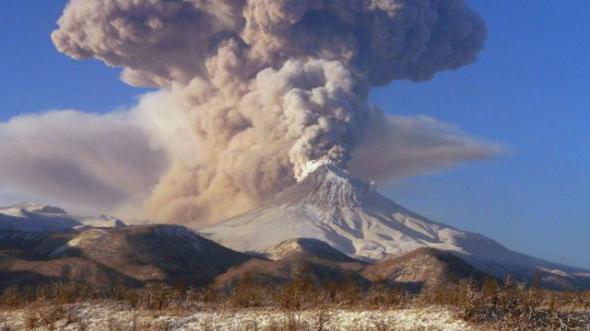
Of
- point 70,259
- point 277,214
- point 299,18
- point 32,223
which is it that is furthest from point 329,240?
point 70,259

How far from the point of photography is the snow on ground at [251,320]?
60.0ft

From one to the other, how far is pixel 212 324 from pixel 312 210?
397 ft

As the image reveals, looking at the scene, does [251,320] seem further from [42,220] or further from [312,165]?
[42,220]

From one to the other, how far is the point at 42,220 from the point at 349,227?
199 ft

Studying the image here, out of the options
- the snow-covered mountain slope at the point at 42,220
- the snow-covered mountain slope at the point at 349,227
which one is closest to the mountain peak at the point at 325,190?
the snow-covered mountain slope at the point at 349,227

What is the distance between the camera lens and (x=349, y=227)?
139 meters

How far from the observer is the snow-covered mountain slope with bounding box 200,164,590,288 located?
4712 inches

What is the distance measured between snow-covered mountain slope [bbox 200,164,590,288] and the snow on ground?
3528 inches

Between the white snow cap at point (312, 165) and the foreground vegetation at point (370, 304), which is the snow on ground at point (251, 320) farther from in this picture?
the white snow cap at point (312, 165)

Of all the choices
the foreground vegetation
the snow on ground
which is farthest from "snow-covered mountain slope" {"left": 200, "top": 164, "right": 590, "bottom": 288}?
the snow on ground

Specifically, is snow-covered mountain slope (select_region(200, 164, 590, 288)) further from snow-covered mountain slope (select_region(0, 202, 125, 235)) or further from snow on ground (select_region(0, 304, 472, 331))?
snow on ground (select_region(0, 304, 472, 331))

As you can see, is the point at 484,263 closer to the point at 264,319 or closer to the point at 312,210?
the point at 312,210

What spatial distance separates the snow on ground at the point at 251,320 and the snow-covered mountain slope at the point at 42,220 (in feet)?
290

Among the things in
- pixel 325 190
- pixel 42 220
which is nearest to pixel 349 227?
pixel 325 190
